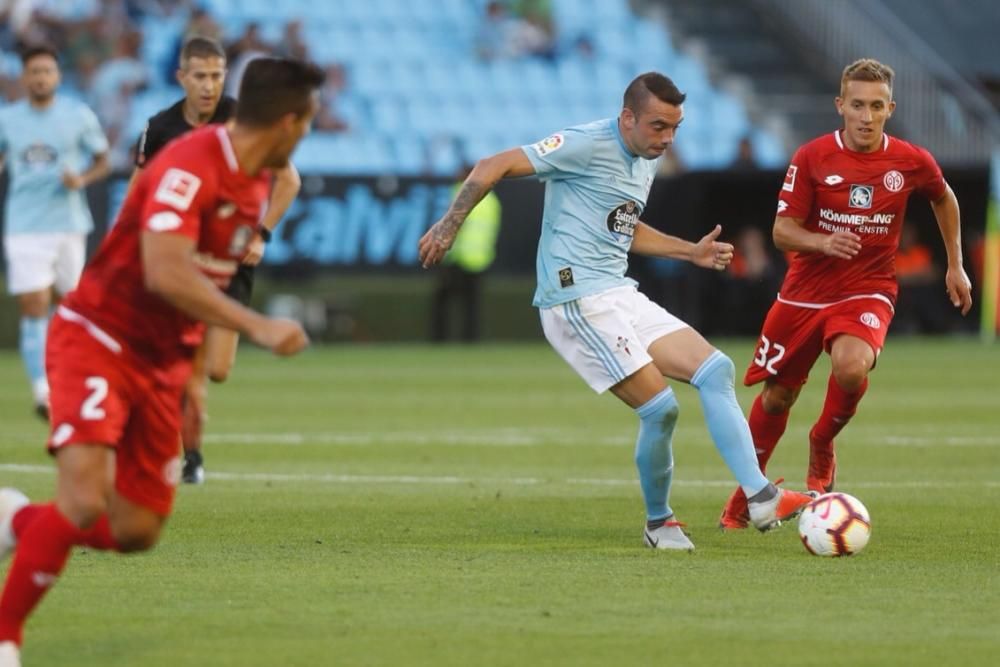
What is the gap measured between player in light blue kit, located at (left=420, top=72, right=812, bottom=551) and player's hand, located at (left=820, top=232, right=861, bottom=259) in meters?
0.72

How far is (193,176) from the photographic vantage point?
5.60 metres

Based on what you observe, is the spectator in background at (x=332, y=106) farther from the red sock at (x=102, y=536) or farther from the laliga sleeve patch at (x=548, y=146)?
the red sock at (x=102, y=536)

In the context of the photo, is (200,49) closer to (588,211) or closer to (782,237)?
(588,211)

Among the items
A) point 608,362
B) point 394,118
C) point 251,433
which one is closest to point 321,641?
point 608,362

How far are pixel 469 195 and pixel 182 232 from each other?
2.72 meters

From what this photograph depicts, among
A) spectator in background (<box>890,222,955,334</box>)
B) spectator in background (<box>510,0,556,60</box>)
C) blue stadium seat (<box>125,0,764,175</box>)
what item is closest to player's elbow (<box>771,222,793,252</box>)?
blue stadium seat (<box>125,0,764,175</box>)

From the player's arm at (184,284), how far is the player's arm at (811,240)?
3.99m

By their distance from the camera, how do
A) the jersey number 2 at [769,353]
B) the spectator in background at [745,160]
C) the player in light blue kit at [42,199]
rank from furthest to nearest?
the spectator in background at [745,160] → the player in light blue kit at [42,199] → the jersey number 2 at [769,353]

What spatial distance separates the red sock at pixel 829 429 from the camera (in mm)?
9398

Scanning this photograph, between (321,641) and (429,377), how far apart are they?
45.6 feet

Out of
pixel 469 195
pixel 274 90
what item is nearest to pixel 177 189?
pixel 274 90

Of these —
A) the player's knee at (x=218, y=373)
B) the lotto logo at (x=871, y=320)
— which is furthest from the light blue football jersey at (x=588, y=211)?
the player's knee at (x=218, y=373)

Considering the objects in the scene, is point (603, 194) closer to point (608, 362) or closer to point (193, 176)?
point (608, 362)

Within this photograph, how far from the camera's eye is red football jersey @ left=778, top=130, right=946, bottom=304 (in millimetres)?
9344
